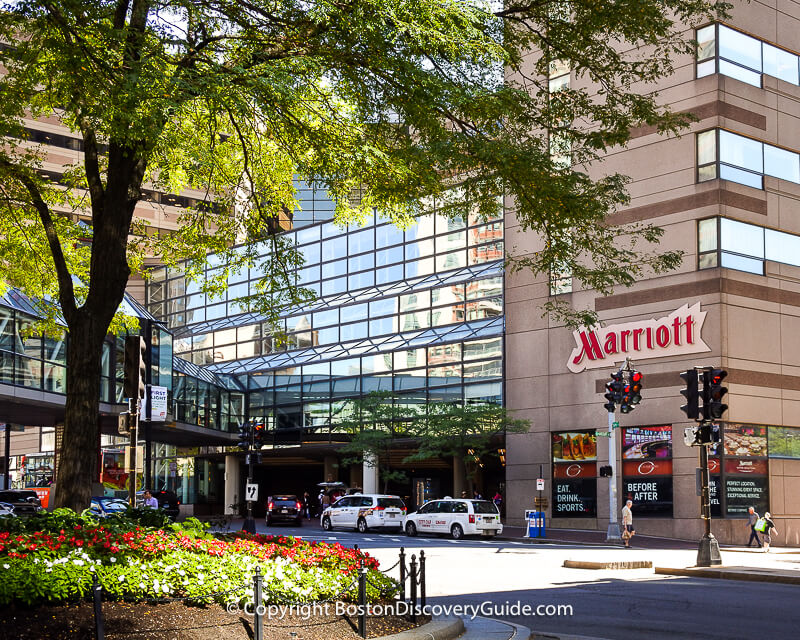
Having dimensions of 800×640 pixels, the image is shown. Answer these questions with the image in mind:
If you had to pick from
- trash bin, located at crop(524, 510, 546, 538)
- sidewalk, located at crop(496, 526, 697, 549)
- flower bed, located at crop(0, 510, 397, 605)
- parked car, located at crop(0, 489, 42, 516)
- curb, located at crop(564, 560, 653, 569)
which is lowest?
sidewalk, located at crop(496, 526, 697, 549)

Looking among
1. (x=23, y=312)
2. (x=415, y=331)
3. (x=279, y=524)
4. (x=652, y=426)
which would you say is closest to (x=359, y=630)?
(x=23, y=312)

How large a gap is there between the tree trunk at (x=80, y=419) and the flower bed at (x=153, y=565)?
0.86 meters

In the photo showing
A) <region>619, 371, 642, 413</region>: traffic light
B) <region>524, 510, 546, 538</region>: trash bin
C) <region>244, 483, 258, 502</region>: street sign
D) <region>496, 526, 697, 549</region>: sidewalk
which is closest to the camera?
<region>619, 371, 642, 413</region>: traffic light

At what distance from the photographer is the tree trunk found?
40.7ft

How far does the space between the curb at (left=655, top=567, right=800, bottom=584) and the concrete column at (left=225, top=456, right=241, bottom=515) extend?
48.1 metres

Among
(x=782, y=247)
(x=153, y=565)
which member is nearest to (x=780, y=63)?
(x=782, y=247)

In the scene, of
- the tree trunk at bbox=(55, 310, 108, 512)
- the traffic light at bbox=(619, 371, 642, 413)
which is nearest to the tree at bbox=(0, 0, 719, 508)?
the tree trunk at bbox=(55, 310, 108, 512)

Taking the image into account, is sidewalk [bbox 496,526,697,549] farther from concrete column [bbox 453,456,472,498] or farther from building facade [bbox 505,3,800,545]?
concrete column [bbox 453,456,472,498]

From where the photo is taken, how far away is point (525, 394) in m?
47.9

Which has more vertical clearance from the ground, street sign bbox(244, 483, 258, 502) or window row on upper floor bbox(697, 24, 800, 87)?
window row on upper floor bbox(697, 24, 800, 87)

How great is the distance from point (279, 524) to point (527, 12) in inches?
1566

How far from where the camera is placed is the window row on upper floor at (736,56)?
132ft

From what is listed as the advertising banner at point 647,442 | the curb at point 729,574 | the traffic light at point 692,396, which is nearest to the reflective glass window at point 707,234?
the advertising banner at point 647,442

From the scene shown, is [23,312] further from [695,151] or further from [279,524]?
[695,151]
